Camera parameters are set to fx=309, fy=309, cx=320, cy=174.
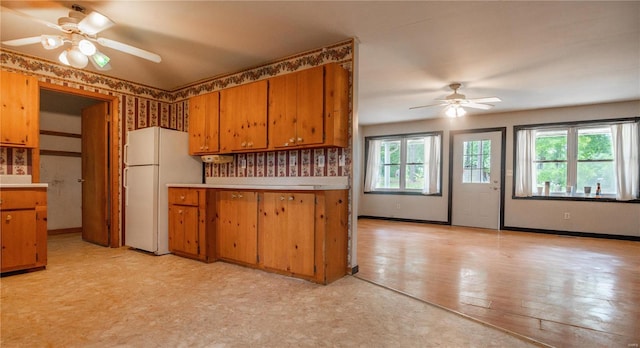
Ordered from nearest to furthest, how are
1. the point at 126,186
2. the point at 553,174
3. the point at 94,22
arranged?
the point at 94,22 → the point at 126,186 → the point at 553,174

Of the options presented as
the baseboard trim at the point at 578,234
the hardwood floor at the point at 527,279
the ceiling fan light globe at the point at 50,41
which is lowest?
the baseboard trim at the point at 578,234

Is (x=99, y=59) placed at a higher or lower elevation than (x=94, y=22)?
lower

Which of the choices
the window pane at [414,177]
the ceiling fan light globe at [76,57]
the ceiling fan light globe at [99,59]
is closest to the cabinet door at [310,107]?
the ceiling fan light globe at [99,59]

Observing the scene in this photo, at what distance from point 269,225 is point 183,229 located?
1324 millimetres

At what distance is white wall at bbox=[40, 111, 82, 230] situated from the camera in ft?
17.0

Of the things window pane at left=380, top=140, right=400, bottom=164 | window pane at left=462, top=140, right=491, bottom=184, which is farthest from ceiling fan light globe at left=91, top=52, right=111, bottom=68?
window pane at left=462, top=140, right=491, bottom=184

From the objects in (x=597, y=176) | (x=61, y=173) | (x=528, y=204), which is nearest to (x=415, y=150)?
(x=528, y=204)

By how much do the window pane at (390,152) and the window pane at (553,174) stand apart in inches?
112

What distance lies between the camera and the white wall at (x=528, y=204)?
17.6ft

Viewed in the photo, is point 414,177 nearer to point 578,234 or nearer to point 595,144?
point 578,234

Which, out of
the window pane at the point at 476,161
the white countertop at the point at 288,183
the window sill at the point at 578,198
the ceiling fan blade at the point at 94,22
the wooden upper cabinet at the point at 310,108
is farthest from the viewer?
the window pane at the point at 476,161

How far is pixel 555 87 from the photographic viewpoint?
15.1ft

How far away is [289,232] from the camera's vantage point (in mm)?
2977

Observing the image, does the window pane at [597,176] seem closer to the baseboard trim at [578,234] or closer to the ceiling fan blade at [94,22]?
the baseboard trim at [578,234]
